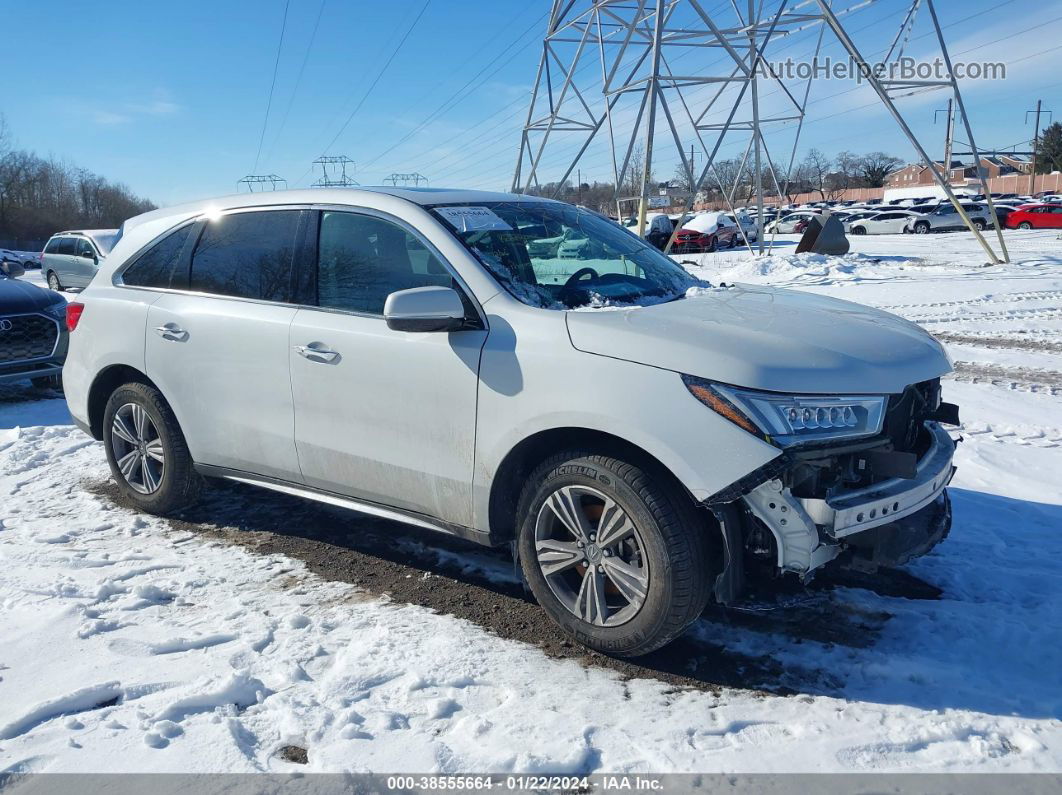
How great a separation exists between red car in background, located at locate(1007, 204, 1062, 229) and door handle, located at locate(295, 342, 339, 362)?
4047 centimetres

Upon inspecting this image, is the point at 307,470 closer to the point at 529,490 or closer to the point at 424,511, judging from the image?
the point at 424,511

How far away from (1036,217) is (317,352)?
40.8 m

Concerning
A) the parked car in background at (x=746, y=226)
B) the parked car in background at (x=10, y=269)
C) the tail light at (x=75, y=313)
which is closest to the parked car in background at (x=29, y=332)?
the parked car in background at (x=10, y=269)

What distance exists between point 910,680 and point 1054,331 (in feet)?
29.3

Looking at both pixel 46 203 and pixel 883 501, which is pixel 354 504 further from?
pixel 46 203

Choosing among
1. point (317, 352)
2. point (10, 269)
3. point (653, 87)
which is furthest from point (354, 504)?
→ point (653, 87)

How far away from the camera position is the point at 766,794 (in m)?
2.33

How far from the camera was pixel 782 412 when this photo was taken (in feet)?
8.96

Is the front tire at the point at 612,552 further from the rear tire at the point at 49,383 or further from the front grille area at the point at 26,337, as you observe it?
the rear tire at the point at 49,383

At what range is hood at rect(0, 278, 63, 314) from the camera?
7.76 meters

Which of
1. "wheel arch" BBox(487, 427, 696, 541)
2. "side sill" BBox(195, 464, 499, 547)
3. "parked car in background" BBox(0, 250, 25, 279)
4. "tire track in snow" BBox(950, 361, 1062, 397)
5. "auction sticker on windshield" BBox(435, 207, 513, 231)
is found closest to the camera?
"wheel arch" BBox(487, 427, 696, 541)

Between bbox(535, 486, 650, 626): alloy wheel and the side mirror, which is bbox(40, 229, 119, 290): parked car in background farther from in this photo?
bbox(535, 486, 650, 626): alloy wheel

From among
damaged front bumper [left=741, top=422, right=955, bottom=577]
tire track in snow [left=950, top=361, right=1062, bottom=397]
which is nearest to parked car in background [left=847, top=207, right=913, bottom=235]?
tire track in snow [left=950, top=361, right=1062, bottom=397]

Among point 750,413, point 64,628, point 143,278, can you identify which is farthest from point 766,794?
point 143,278
